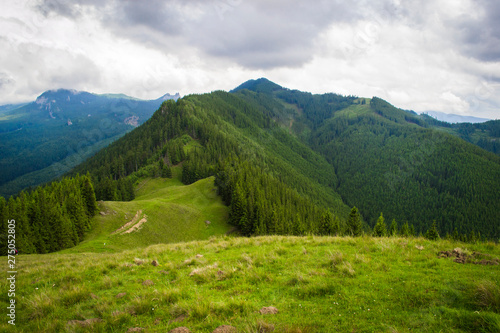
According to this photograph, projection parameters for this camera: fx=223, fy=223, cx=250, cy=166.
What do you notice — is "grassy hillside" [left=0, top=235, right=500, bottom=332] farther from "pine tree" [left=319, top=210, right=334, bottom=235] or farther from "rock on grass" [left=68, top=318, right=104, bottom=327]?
"pine tree" [left=319, top=210, right=334, bottom=235]

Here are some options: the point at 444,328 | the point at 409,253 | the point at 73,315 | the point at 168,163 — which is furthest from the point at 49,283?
the point at 168,163

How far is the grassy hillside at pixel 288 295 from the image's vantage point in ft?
21.8

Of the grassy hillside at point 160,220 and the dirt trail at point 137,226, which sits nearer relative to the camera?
the grassy hillside at point 160,220

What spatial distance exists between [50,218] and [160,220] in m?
22.4

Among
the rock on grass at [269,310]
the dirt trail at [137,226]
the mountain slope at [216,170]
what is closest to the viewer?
the rock on grass at [269,310]

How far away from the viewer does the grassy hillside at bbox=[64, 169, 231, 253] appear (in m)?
47.4

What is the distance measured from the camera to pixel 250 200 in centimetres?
7112

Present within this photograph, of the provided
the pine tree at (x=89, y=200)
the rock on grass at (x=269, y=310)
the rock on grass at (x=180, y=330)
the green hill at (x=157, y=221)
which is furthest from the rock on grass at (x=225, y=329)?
the pine tree at (x=89, y=200)

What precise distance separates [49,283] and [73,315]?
5.49m

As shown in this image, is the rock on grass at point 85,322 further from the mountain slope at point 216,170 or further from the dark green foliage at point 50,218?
the mountain slope at point 216,170

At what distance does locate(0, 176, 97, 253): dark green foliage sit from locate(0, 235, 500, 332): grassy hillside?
124 feet

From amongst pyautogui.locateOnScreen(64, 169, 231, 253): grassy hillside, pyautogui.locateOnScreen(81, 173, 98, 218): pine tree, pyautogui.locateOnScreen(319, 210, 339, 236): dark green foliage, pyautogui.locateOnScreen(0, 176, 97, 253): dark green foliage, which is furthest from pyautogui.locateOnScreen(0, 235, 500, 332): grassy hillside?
pyautogui.locateOnScreen(81, 173, 98, 218): pine tree

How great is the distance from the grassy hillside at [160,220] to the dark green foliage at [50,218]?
2838mm

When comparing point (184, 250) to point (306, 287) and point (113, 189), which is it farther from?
point (113, 189)
